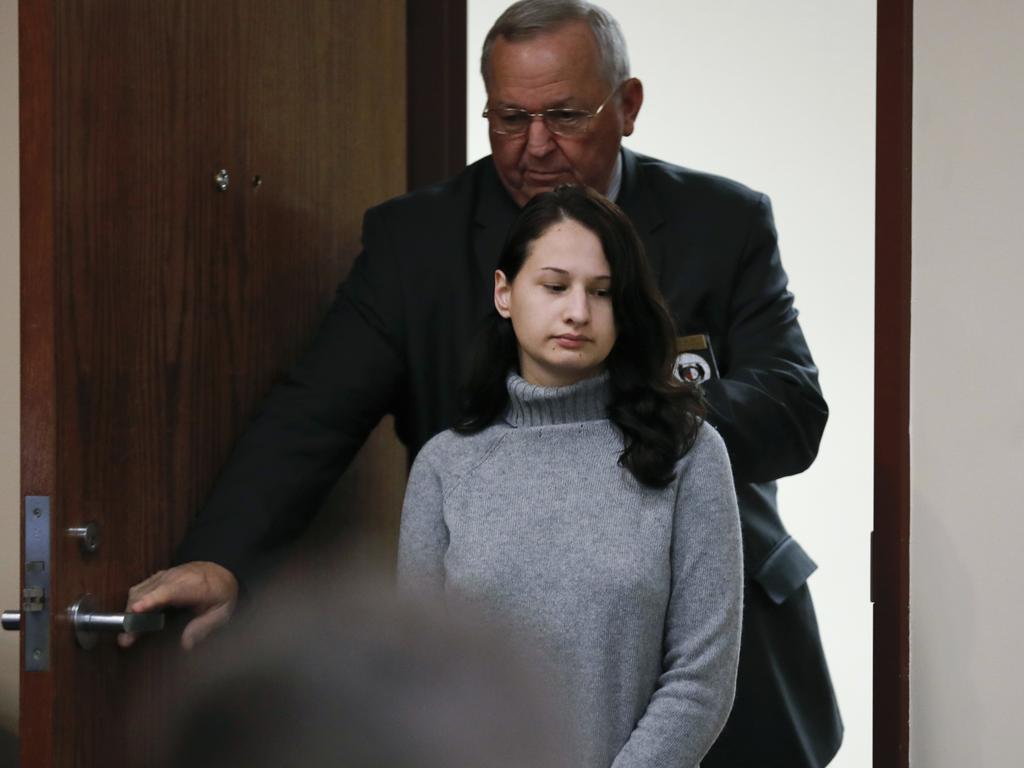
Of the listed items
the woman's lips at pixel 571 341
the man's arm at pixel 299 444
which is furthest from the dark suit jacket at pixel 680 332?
the woman's lips at pixel 571 341

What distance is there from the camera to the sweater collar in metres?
1.50

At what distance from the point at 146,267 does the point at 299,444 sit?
352mm

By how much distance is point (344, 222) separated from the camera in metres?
2.28

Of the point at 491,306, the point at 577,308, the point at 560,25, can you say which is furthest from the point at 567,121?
the point at 577,308

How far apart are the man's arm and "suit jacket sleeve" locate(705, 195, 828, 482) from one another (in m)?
0.47

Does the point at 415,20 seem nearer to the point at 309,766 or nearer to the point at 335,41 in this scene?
the point at 335,41

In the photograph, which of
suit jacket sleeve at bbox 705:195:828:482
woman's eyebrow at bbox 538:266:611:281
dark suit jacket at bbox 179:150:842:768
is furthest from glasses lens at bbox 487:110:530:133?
woman's eyebrow at bbox 538:266:611:281

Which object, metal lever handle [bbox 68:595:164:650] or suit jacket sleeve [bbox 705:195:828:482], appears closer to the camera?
metal lever handle [bbox 68:595:164:650]

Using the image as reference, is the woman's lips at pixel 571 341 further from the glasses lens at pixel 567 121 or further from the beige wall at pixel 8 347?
the beige wall at pixel 8 347

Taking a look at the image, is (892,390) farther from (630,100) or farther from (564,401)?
(564,401)

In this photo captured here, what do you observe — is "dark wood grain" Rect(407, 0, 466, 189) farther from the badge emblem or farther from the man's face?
the badge emblem

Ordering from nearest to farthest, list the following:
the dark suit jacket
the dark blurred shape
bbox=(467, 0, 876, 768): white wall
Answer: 1. the dark blurred shape
2. the dark suit jacket
3. bbox=(467, 0, 876, 768): white wall

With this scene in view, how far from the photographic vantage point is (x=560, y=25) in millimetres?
1915

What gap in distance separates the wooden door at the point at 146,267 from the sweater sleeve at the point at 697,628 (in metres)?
0.54
